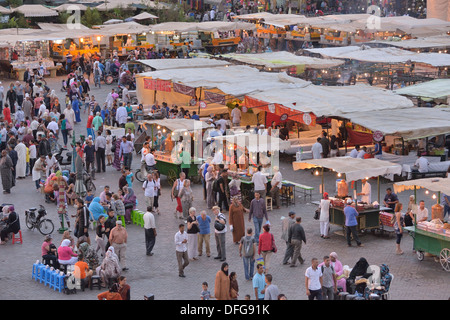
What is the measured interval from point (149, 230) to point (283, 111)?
32.0ft

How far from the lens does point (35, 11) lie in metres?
50.2

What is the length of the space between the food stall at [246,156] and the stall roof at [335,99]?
2.99 meters

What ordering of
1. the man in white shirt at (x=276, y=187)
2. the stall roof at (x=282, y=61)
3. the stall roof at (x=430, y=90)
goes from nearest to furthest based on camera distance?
the man in white shirt at (x=276, y=187) → the stall roof at (x=430, y=90) → the stall roof at (x=282, y=61)

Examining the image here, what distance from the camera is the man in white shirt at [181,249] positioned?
16906 millimetres

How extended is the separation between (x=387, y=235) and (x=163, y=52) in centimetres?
2887

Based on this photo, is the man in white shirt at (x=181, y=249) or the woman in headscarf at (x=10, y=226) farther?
the woman in headscarf at (x=10, y=226)

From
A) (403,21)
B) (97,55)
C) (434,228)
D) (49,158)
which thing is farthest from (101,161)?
(403,21)

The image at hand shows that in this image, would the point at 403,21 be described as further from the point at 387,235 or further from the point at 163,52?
the point at 387,235

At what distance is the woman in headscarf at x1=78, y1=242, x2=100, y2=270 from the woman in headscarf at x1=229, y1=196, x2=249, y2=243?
3.09 meters

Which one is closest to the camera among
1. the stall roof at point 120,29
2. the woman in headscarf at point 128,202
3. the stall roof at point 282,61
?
the woman in headscarf at point 128,202

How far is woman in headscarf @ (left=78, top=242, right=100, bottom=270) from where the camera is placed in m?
16.9

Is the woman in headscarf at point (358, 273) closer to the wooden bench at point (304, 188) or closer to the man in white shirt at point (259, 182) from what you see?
the man in white shirt at point (259, 182)

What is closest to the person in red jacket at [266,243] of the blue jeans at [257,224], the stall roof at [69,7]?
the blue jeans at [257,224]

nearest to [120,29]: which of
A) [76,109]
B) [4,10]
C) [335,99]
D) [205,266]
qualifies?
[4,10]
